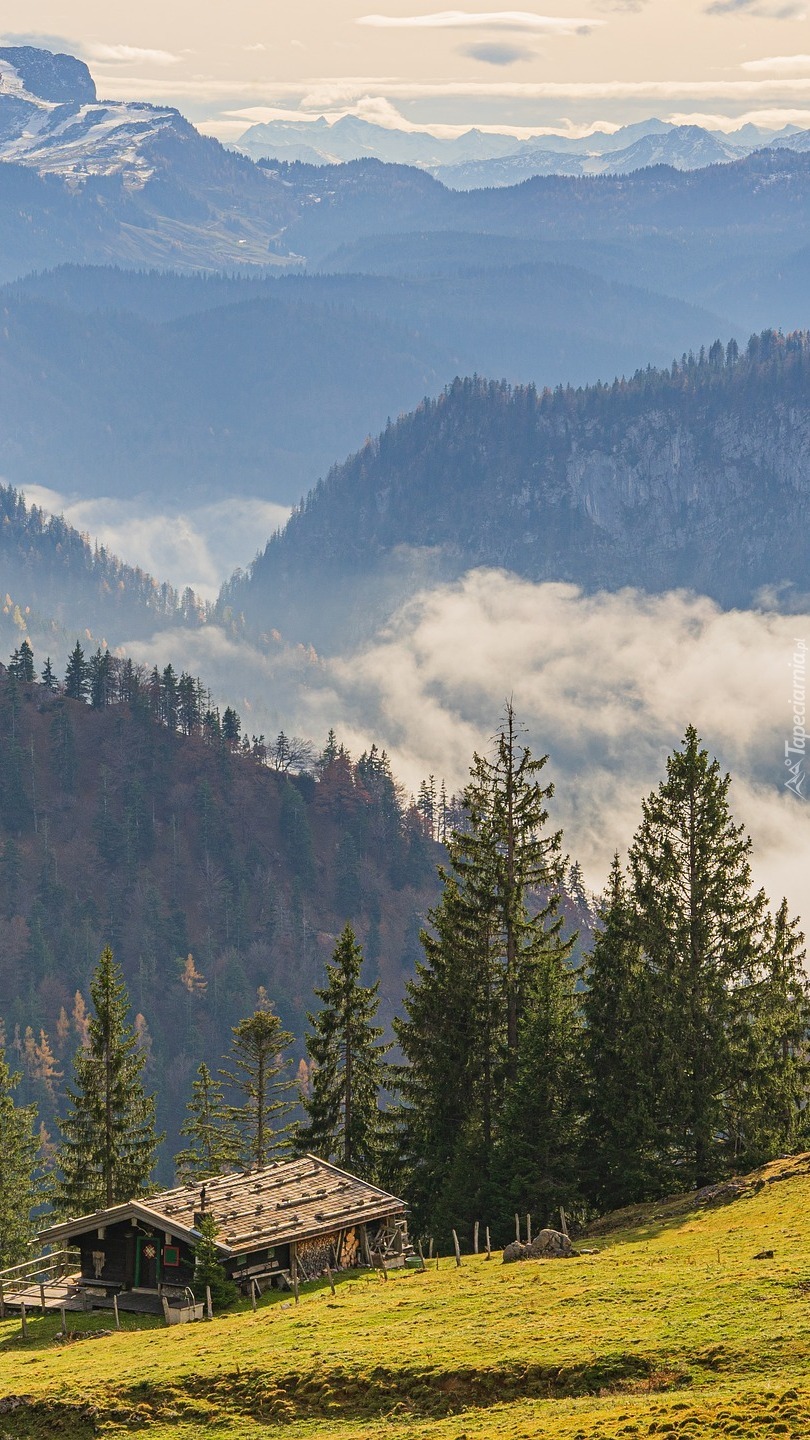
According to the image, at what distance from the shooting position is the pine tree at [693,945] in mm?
63125

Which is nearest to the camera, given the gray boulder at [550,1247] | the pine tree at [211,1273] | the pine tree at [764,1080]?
the gray boulder at [550,1247]

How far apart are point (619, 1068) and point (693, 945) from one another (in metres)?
5.37

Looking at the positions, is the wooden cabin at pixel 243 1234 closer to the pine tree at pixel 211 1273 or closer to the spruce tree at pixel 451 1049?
the pine tree at pixel 211 1273

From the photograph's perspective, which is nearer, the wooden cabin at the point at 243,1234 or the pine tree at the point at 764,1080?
the wooden cabin at the point at 243,1234

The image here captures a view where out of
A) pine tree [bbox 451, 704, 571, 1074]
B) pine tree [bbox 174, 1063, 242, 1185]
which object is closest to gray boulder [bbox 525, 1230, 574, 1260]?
pine tree [bbox 451, 704, 571, 1074]

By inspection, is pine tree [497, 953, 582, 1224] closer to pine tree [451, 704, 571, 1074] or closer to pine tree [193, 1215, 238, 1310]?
pine tree [451, 704, 571, 1074]

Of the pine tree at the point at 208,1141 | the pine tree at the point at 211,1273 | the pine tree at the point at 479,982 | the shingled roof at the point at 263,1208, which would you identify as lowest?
the pine tree at the point at 211,1273

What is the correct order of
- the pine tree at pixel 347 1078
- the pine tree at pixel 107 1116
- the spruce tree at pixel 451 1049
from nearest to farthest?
→ the spruce tree at pixel 451 1049 → the pine tree at pixel 347 1078 → the pine tree at pixel 107 1116

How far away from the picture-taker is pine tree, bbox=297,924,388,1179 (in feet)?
247

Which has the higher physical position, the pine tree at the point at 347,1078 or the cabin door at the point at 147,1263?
the pine tree at the point at 347,1078

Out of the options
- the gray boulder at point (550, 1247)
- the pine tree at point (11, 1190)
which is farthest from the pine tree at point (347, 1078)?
the pine tree at point (11, 1190)

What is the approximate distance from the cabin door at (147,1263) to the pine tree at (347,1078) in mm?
16812

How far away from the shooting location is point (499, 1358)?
135ft

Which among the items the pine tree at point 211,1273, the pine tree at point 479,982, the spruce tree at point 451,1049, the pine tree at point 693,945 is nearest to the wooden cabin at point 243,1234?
the pine tree at point 211,1273
